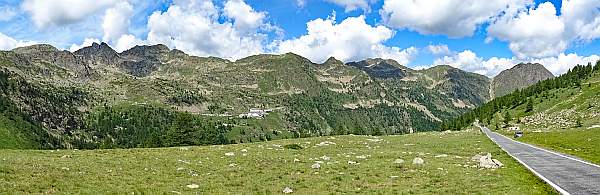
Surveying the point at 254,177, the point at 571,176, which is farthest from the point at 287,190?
the point at 571,176

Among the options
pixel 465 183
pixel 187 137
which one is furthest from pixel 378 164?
pixel 187 137

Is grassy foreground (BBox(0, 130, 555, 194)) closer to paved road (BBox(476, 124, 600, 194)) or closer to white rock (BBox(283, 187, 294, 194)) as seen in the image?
white rock (BBox(283, 187, 294, 194))

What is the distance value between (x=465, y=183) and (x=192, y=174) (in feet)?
63.0

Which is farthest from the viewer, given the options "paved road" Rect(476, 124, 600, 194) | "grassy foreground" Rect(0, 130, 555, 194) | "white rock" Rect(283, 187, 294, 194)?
"white rock" Rect(283, 187, 294, 194)

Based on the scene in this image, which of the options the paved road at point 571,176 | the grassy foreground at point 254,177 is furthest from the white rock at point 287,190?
the paved road at point 571,176

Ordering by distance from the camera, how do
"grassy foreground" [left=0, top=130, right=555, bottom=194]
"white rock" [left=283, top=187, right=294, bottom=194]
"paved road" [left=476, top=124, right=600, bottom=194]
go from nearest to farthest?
"paved road" [left=476, top=124, right=600, bottom=194] < "grassy foreground" [left=0, top=130, right=555, bottom=194] < "white rock" [left=283, top=187, right=294, bottom=194]

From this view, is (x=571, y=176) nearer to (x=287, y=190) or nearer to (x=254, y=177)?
(x=287, y=190)

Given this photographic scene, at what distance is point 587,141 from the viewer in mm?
66688

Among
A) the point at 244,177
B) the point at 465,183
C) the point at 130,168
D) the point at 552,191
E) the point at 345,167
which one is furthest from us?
the point at 345,167

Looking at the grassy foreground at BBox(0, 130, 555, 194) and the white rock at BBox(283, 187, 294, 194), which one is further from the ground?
the grassy foreground at BBox(0, 130, 555, 194)

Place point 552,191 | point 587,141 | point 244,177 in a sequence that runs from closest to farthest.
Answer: point 552,191 → point 244,177 → point 587,141

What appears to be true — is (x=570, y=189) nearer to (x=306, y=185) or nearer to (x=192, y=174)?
(x=306, y=185)

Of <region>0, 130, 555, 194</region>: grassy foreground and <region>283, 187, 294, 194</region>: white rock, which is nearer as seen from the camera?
<region>0, 130, 555, 194</region>: grassy foreground

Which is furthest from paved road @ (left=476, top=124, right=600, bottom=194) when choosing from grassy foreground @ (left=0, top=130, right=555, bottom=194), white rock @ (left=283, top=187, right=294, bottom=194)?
white rock @ (left=283, top=187, right=294, bottom=194)
